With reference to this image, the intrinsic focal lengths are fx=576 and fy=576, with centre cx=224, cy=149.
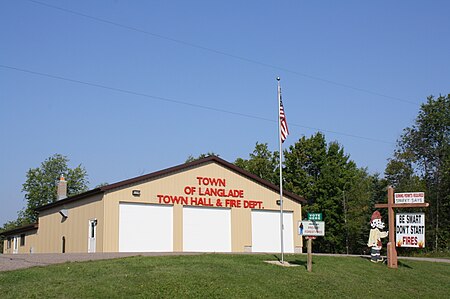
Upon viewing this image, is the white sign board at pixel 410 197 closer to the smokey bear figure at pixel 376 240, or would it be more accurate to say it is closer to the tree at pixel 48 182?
the smokey bear figure at pixel 376 240

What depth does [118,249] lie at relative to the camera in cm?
2948

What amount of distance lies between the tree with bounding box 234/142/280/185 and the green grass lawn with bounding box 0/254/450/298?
43264mm

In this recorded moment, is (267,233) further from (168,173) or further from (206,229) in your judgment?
(168,173)

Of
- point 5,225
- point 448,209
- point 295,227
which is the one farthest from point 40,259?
point 5,225

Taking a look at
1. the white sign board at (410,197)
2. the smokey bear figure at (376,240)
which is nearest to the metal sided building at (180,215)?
the smokey bear figure at (376,240)

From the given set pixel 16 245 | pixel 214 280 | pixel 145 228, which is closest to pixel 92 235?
pixel 145 228

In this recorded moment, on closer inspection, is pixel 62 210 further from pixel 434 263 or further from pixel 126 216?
pixel 434 263

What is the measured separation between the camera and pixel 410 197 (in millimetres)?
24641

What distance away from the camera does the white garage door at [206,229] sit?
32.1 metres

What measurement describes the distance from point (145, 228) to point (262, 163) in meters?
37.4

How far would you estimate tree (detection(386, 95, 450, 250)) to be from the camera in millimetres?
50031

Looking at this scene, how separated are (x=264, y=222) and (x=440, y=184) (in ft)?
74.7

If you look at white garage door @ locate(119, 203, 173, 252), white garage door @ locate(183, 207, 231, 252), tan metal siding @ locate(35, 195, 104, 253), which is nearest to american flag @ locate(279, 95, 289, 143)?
white garage door @ locate(119, 203, 173, 252)

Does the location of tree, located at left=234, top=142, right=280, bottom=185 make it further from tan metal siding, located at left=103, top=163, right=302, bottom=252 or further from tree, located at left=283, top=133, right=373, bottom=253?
tan metal siding, located at left=103, top=163, right=302, bottom=252
